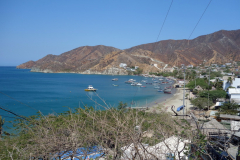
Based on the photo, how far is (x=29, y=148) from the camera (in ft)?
11.7

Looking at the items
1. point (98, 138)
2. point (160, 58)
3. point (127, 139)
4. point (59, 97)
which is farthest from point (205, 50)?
point (127, 139)

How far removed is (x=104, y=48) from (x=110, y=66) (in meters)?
97.4

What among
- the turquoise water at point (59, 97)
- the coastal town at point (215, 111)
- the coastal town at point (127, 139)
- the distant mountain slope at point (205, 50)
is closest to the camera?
the coastal town at point (127, 139)

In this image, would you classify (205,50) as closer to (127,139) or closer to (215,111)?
(215,111)

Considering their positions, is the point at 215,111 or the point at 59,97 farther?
the point at 59,97

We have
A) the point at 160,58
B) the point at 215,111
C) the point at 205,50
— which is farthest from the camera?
the point at 160,58

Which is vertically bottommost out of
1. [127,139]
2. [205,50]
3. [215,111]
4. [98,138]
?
[215,111]

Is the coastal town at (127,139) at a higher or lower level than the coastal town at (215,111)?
higher

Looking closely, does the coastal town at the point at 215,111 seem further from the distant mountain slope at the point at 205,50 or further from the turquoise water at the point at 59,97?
the distant mountain slope at the point at 205,50

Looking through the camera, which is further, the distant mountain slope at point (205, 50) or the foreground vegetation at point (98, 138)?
the distant mountain slope at point (205, 50)

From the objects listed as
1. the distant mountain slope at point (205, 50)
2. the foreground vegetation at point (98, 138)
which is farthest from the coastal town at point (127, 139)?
the distant mountain slope at point (205, 50)

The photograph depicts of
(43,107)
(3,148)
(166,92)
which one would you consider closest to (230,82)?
(166,92)

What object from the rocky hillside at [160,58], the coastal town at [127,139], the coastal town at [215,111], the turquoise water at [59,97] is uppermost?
the rocky hillside at [160,58]

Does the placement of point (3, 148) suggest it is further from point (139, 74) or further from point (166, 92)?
point (139, 74)
